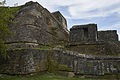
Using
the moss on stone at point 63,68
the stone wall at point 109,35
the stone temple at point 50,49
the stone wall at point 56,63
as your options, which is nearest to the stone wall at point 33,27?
the stone temple at point 50,49

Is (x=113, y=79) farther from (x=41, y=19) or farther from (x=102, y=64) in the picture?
(x=41, y=19)

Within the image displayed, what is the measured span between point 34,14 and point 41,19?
30.4 inches

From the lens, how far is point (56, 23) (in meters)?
12.2

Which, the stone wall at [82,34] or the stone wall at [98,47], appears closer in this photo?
the stone wall at [98,47]

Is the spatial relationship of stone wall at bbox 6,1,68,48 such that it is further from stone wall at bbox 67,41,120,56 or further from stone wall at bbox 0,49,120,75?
stone wall at bbox 67,41,120,56

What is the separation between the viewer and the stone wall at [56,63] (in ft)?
21.6

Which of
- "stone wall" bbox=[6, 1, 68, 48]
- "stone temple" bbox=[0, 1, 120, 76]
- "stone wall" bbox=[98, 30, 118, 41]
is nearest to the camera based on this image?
"stone temple" bbox=[0, 1, 120, 76]

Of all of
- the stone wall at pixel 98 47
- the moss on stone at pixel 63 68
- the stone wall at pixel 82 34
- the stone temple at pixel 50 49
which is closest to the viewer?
the stone temple at pixel 50 49

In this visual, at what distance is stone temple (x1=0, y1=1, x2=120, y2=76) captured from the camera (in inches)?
263

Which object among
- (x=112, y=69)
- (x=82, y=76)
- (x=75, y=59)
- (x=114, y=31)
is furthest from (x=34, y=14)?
(x=114, y=31)

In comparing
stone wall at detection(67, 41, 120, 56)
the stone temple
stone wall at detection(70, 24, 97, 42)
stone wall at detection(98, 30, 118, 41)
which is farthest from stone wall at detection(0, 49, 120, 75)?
stone wall at detection(98, 30, 118, 41)

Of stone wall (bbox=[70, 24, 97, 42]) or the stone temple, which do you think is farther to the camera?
stone wall (bbox=[70, 24, 97, 42])

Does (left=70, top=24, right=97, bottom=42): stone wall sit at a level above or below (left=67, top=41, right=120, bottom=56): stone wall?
above

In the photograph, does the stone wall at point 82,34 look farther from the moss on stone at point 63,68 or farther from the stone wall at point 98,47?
the moss on stone at point 63,68
